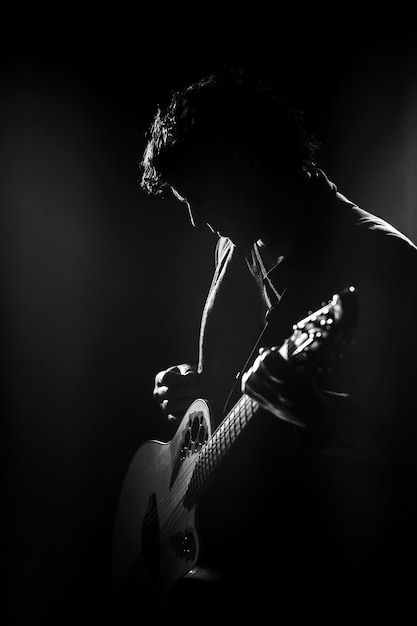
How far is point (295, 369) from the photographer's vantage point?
833 mm

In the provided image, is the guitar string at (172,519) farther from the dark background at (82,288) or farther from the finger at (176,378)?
the dark background at (82,288)

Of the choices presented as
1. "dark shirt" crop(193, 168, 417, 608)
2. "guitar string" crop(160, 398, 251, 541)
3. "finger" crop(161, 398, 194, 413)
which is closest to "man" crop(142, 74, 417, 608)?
"dark shirt" crop(193, 168, 417, 608)

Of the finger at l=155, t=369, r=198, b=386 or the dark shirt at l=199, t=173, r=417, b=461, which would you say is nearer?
the dark shirt at l=199, t=173, r=417, b=461

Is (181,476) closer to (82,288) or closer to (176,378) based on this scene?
(176,378)

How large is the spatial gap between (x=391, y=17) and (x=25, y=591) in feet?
7.32

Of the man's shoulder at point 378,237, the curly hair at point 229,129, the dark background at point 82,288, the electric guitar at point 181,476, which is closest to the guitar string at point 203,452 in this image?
the electric guitar at point 181,476

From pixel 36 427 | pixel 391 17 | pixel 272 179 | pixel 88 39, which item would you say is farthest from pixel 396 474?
pixel 88 39

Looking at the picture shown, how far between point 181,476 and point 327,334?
65cm

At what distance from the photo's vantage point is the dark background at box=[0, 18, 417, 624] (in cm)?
193

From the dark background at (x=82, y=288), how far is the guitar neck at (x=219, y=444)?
871mm

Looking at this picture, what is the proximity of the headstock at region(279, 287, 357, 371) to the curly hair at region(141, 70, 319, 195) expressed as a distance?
51 cm

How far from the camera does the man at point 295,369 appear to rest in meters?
0.87

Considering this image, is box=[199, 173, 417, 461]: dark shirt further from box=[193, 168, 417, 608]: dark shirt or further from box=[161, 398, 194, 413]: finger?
box=[161, 398, 194, 413]: finger

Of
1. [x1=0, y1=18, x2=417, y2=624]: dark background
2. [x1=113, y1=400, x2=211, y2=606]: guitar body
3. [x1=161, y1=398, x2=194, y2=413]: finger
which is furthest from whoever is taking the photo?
[x1=0, y1=18, x2=417, y2=624]: dark background
